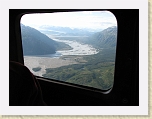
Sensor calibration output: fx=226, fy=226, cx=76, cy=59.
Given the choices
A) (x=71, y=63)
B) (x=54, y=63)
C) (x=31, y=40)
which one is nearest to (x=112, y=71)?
(x=71, y=63)

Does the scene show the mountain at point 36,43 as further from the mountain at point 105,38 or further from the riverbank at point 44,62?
the mountain at point 105,38

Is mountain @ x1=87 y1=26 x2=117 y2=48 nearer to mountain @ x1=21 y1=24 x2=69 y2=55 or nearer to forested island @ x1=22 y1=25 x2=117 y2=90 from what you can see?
forested island @ x1=22 y1=25 x2=117 y2=90

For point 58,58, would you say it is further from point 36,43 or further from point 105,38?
point 105,38

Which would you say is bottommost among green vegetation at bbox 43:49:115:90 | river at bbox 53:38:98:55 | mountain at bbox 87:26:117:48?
green vegetation at bbox 43:49:115:90

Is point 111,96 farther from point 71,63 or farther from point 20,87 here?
point 20,87

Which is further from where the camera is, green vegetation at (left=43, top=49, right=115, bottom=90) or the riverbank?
the riverbank
